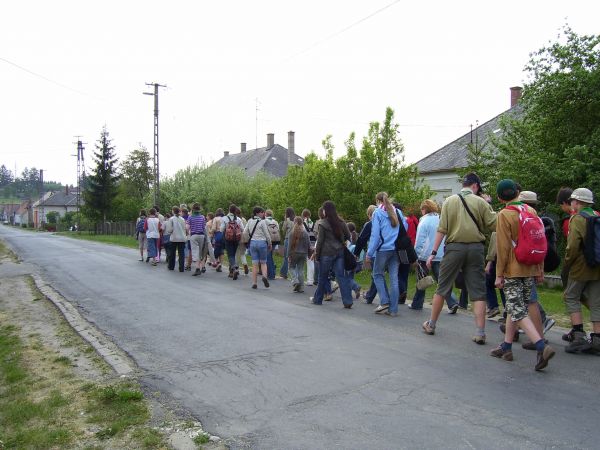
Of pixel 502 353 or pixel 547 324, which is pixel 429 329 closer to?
pixel 502 353

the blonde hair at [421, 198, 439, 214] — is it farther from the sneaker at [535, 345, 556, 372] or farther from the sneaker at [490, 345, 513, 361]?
the sneaker at [535, 345, 556, 372]

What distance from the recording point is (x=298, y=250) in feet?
39.3

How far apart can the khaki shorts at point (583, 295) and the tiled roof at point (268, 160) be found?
52588mm

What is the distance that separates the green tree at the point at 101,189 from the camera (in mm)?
62344

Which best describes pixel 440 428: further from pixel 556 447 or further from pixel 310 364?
pixel 310 364

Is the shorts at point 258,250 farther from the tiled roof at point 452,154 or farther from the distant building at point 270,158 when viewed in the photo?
the distant building at point 270,158

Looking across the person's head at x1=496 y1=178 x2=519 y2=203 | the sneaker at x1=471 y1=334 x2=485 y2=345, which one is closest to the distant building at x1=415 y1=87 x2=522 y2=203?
the sneaker at x1=471 y1=334 x2=485 y2=345

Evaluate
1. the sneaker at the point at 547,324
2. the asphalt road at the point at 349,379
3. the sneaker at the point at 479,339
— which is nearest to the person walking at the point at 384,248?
the asphalt road at the point at 349,379

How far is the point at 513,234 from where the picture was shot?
610 cm

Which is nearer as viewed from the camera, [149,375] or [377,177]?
[149,375]

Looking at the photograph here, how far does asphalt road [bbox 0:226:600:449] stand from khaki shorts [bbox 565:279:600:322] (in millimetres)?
551

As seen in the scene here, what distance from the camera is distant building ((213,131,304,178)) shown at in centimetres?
6036

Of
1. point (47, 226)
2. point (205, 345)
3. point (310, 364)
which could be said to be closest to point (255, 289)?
point (205, 345)

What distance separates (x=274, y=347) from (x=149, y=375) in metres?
1.59
